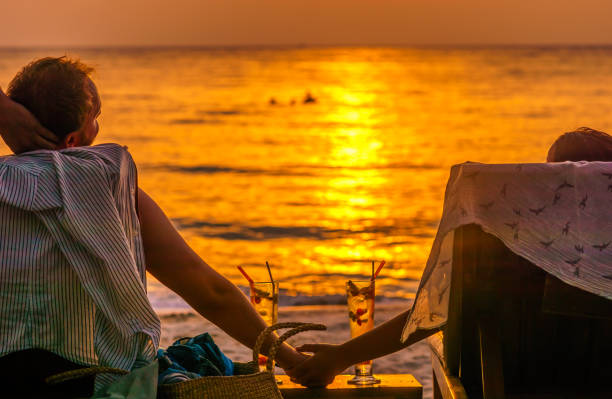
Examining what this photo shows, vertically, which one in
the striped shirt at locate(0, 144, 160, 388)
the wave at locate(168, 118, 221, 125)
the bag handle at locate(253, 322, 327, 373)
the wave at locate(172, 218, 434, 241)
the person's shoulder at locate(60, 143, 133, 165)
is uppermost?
the wave at locate(168, 118, 221, 125)

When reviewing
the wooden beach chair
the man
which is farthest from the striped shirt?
the wooden beach chair

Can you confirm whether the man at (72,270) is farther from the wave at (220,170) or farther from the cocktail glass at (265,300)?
the wave at (220,170)

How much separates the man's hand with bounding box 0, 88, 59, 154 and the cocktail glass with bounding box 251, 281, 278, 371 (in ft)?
2.56

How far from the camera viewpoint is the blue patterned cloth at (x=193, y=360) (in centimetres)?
212

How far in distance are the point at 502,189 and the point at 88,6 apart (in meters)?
50.8

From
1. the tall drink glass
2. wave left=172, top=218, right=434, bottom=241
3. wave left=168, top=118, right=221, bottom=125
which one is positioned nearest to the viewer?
the tall drink glass

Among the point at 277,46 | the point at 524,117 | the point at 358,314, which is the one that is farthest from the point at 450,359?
the point at 277,46

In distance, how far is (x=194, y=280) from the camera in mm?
2520

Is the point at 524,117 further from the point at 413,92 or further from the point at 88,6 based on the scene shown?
the point at 88,6

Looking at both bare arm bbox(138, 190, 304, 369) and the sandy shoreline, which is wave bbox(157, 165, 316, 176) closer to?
the sandy shoreline

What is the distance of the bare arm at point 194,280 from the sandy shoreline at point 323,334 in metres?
2.35

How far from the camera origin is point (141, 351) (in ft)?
6.38

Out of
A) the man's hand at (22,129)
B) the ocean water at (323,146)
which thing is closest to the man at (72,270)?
the man's hand at (22,129)

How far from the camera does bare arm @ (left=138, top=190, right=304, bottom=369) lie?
2.40m
